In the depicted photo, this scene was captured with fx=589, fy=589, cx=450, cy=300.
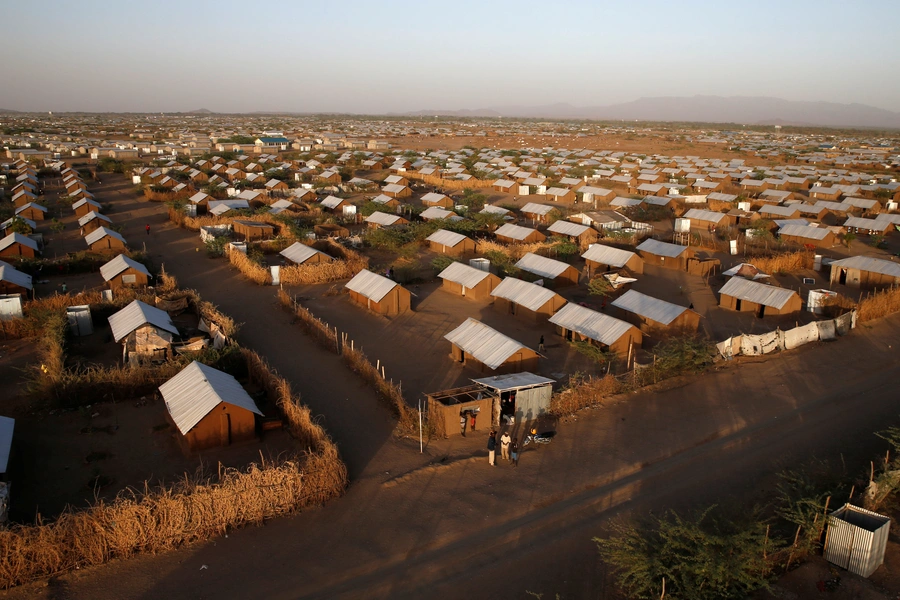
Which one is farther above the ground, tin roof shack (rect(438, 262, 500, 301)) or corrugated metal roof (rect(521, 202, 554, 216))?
corrugated metal roof (rect(521, 202, 554, 216))

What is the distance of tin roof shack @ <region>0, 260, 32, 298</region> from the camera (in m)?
21.9

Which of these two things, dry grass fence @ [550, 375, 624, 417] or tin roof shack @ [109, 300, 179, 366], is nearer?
dry grass fence @ [550, 375, 624, 417]

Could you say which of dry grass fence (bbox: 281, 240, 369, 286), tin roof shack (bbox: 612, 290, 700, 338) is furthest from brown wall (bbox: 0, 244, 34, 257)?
tin roof shack (bbox: 612, 290, 700, 338)

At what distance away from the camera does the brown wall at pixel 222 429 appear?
42.3ft

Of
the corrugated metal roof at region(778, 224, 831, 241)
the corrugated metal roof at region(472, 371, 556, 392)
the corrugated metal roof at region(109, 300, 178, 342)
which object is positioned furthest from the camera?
the corrugated metal roof at region(778, 224, 831, 241)

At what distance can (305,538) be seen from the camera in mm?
10344

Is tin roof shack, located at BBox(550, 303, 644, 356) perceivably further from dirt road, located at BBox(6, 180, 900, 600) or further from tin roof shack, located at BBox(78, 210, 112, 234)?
tin roof shack, located at BBox(78, 210, 112, 234)

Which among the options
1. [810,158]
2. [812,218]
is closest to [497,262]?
[812,218]

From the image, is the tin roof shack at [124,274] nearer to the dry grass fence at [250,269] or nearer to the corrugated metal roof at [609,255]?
the dry grass fence at [250,269]

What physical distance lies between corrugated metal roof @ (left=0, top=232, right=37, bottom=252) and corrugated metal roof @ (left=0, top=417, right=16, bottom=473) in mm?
19976

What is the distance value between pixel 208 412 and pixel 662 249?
935 inches

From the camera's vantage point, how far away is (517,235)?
33156mm

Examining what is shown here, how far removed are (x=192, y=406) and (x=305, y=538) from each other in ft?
15.2

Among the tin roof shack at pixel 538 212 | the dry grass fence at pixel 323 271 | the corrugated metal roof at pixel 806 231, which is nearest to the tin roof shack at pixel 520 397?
the dry grass fence at pixel 323 271
